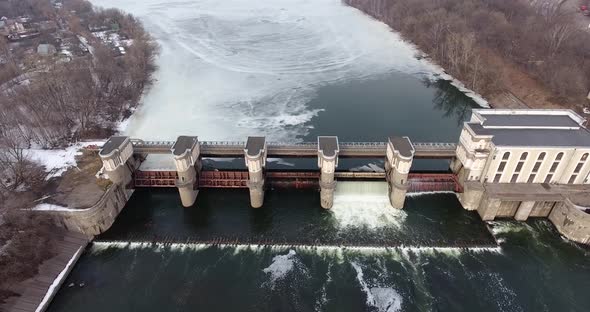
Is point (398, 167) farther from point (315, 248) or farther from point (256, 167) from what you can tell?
point (256, 167)

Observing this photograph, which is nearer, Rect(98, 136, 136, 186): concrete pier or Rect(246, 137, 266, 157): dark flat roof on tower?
Rect(98, 136, 136, 186): concrete pier

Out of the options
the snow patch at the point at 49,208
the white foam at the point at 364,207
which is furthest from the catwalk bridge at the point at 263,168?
the snow patch at the point at 49,208

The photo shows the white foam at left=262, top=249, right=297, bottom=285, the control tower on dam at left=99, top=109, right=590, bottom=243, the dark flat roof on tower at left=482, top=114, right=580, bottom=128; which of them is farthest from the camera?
the dark flat roof on tower at left=482, top=114, right=580, bottom=128

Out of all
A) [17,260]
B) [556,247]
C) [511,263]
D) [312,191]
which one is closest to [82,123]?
[17,260]

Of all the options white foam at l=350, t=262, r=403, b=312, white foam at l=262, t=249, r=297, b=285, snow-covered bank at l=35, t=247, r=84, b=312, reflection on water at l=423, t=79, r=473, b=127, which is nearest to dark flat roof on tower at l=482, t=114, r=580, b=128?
reflection on water at l=423, t=79, r=473, b=127

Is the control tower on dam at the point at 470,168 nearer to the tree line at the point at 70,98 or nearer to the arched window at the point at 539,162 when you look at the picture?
the arched window at the point at 539,162

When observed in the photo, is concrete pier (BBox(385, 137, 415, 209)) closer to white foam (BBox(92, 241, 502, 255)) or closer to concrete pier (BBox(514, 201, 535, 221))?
white foam (BBox(92, 241, 502, 255))
